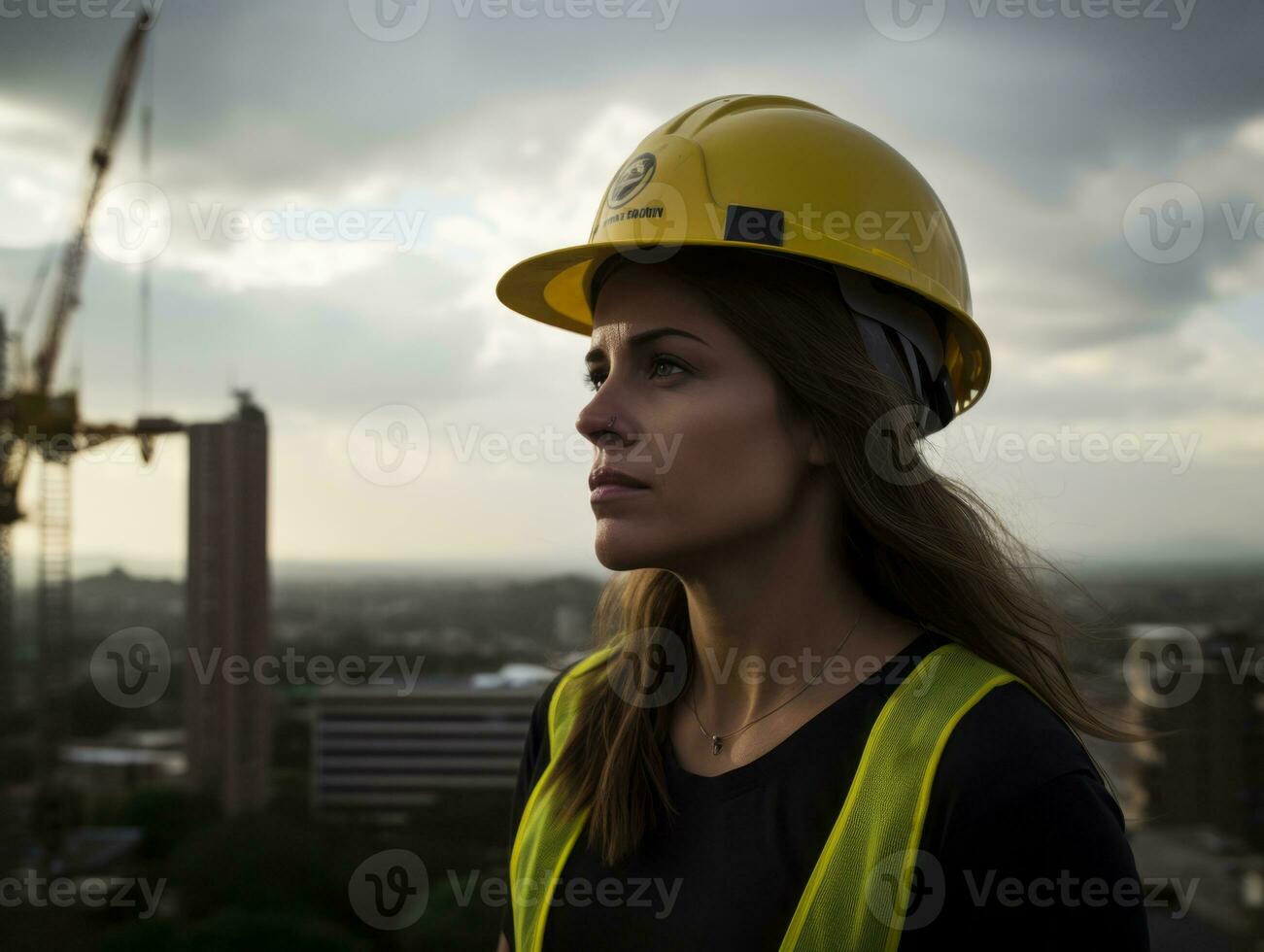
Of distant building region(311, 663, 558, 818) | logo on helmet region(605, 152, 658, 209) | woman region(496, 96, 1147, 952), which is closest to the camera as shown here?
woman region(496, 96, 1147, 952)

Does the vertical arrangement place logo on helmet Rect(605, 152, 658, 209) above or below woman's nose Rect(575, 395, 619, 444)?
above

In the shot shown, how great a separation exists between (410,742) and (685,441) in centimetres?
1771

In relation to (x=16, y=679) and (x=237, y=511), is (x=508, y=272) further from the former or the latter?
(x=16, y=679)

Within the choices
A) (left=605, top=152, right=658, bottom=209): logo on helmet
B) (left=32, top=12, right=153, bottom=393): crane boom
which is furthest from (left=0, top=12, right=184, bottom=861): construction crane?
(left=605, top=152, right=658, bottom=209): logo on helmet

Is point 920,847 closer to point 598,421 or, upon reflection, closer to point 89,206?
point 598,421

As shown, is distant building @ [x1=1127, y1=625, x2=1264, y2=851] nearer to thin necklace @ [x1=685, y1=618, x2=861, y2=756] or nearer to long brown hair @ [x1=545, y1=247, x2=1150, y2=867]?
long brown hair @ [x1=545, y1=247, x2=1150, y2=867]

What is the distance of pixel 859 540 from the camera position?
71.6 inches

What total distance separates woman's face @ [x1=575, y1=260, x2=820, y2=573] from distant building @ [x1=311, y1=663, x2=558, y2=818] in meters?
13.4

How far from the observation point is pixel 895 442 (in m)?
1.74

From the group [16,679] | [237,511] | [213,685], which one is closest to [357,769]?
[213,685]

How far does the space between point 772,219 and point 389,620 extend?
9568 mm

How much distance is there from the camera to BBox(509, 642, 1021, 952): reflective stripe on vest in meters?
1.33

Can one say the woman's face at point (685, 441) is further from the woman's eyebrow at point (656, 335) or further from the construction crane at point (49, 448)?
the construction crane at point (49, 448)

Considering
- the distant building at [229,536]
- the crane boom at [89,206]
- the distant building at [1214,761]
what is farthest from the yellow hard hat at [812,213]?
the crane boom at [89,206]
